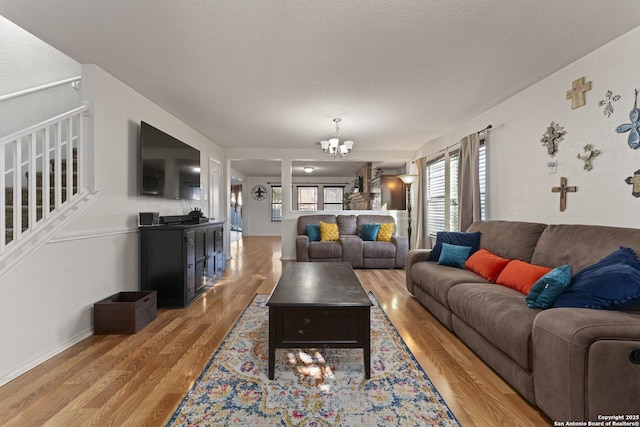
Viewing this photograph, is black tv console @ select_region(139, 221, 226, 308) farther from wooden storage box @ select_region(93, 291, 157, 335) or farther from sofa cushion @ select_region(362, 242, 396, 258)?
sofa cushion @ select_region(362, 242, 396, 258)

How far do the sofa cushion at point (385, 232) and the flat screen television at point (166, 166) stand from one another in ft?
11.7

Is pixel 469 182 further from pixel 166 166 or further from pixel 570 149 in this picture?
pixel 166 166

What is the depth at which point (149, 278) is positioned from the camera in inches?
130

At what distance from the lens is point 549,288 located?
1835 mm

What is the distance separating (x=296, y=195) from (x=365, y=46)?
371 inches

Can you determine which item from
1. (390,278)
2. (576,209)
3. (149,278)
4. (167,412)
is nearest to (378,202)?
(390,278)

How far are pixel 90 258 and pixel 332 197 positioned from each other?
9.44 metres

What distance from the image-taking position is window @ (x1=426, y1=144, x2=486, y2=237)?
481 centimetres

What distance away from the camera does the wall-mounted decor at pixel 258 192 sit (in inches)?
446

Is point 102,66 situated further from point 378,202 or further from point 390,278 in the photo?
point 378,202

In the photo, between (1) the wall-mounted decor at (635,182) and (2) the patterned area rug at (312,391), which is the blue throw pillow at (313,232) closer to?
(2) the patterned area rug at (312,391)

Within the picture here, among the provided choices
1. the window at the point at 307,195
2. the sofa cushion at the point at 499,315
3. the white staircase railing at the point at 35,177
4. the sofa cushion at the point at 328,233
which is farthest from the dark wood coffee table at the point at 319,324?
the window at the point at 307,195

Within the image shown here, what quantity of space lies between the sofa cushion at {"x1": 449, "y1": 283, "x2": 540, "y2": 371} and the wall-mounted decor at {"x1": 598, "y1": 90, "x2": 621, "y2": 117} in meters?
1.64


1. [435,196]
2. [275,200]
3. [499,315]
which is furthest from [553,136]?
[275,200]
